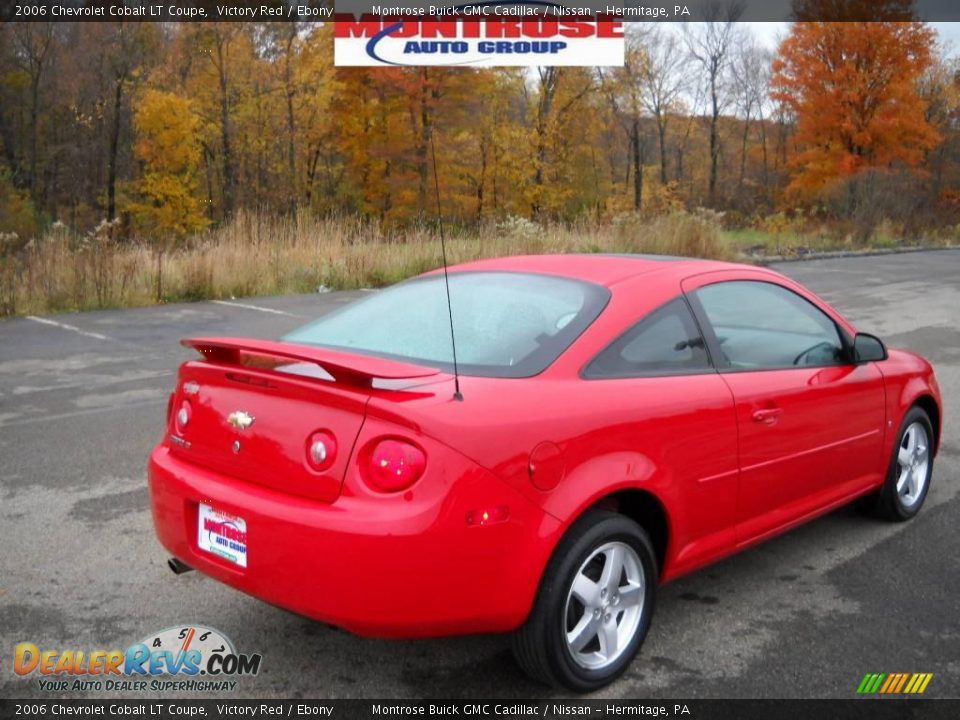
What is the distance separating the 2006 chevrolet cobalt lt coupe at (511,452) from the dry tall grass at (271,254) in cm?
1080

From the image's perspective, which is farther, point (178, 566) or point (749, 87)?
point (749, 87)

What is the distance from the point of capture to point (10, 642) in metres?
3.56

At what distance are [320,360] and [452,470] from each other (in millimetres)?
573

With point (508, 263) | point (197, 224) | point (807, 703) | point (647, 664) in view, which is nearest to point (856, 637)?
point (807, 703)

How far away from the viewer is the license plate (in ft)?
10.3

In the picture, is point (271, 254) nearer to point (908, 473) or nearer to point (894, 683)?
point (908, 473)

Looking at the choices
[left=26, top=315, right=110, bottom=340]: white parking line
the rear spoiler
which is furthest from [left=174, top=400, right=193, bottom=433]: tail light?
[left=26, top=315, right=110, bottom=340]: white parking line

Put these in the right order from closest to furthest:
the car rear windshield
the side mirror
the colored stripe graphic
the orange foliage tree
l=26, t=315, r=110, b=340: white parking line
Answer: the colored stripe graphic < the car rear windshield < the side mirror < l=26, t=315, r=110, b=340: white parking line < the orange foliage tree

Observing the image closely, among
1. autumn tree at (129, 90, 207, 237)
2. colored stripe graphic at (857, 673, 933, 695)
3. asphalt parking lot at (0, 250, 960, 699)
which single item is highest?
autumn tree at (129, 90, 207, 237)

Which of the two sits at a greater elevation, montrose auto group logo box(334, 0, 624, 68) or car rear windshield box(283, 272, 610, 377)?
montrose auto group logo box(334, 0, 624, 68)

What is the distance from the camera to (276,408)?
3186mm

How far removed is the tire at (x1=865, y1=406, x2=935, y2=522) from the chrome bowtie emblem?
3.26m

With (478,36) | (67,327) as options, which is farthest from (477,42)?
(67,327)

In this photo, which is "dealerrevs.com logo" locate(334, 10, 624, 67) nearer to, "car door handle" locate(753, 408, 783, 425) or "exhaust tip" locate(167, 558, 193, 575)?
"car door handle" locate(753, 408, 783, 425)
